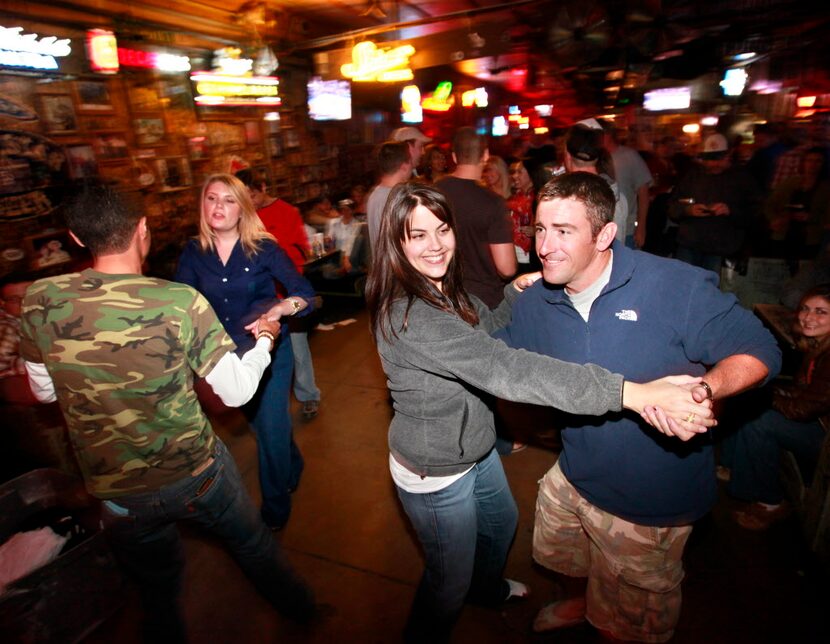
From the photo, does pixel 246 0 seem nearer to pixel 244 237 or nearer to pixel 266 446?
pixel 244 237

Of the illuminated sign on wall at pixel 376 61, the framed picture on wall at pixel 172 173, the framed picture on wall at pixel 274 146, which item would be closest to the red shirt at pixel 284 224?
the framed picture on wall at pixel 172 173

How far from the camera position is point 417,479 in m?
1.90

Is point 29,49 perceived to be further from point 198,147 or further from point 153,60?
point 198,147

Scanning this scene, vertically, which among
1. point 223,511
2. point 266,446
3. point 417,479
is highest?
point 417,479

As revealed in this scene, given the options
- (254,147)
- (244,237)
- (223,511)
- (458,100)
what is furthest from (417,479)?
(458,100)

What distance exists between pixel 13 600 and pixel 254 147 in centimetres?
764

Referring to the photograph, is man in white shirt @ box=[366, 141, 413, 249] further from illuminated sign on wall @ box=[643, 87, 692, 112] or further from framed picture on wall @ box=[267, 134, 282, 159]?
illuminated sign on wall @ box=[643, 87, 692, 112]

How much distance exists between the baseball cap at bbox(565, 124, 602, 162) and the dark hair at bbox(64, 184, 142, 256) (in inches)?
121

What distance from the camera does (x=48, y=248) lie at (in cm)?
519

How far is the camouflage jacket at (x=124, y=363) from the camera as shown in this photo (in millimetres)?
1681

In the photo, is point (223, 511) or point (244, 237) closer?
point (223, 511)

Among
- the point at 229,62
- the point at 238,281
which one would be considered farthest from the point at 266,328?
the point at 229,62

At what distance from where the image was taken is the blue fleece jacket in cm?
169

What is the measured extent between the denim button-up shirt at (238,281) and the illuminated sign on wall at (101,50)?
4351mm
